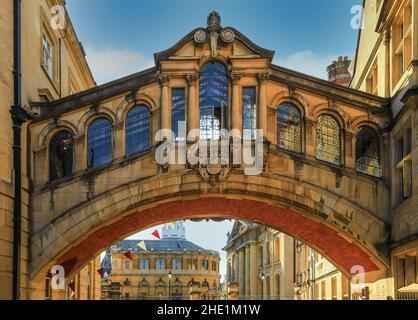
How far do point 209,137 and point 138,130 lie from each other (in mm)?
2271

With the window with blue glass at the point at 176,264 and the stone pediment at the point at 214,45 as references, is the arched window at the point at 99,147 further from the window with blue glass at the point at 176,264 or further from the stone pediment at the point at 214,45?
the window with blue glass at the point at 176,264

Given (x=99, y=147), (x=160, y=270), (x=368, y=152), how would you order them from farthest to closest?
(x=160, y=270) → (x=368, y=152) → (x=99, y=147)

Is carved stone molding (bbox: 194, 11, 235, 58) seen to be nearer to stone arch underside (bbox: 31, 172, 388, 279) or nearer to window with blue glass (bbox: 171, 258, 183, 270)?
stone arch underside (bbox: 31, 172, 388, 279)

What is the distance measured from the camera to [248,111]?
69.2 ft

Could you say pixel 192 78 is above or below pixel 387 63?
below

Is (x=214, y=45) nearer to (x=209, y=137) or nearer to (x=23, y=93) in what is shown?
(x=209, y=137)

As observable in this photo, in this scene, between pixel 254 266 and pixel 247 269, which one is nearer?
pixel 254 266

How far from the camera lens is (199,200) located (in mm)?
22500

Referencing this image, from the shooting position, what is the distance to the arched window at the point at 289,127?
21.1m

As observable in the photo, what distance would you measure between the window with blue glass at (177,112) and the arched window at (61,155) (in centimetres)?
332

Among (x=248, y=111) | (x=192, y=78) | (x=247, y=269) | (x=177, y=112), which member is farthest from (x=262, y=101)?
(x=247, y=269)

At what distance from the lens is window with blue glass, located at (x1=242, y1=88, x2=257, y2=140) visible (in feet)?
68.7

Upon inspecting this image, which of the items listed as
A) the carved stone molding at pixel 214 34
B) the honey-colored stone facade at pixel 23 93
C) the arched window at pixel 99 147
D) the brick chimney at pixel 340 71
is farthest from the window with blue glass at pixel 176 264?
the carved stone molding at pixel 214 34
